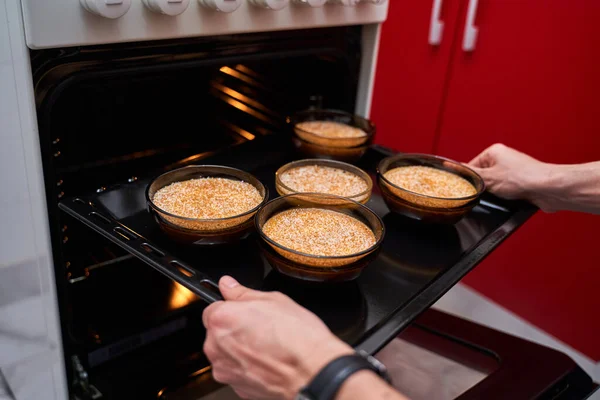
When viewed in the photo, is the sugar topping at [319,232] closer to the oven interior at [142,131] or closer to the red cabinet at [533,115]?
the oven interior at [142,131]

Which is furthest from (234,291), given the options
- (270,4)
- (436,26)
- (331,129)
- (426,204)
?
(436,26)

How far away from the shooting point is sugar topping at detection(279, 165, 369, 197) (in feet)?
3.17

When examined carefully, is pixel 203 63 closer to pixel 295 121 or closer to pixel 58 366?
pixel 295 121

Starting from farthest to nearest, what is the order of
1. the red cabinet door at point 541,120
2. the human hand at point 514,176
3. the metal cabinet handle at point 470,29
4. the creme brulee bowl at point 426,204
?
the metal cabinet handle at point 470,29 → the red cabinet door at point 541,120 → the human hand at point 514,176 → the creme brulee bowl at point 426,204

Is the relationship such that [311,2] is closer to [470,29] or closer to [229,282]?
[229,282]

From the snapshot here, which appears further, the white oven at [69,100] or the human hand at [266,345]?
the white oven at [69,100]

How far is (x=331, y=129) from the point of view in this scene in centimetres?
118

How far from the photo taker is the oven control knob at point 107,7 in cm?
70

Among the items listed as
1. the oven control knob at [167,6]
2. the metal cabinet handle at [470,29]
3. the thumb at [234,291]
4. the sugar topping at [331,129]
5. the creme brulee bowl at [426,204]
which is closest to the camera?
the thumb at [234,291]

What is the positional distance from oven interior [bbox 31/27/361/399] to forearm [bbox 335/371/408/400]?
20.4 inches

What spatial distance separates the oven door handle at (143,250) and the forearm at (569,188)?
2.08 ft

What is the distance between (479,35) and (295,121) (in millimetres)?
892

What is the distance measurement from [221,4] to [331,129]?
42cm

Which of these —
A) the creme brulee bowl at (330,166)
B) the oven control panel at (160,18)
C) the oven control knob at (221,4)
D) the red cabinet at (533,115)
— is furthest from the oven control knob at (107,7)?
the red cabinet at (533,115)
